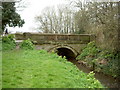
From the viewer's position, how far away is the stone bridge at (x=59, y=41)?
1967cm

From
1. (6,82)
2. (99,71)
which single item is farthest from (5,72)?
(99,71)

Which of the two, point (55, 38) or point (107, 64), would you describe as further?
point (55, 38)

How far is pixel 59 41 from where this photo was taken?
66.9ft

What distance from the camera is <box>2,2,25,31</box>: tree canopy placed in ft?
57.1

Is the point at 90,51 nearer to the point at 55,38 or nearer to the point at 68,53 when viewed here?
the point at 55,38

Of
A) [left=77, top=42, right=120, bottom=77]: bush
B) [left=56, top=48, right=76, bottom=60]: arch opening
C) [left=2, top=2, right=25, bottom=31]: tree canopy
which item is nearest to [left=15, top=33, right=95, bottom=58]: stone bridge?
[left=56, top=48, right=76, bottom=60]: arch opening

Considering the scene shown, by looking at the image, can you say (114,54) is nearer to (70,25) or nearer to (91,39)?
(91,39)

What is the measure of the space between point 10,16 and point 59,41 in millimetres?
6316

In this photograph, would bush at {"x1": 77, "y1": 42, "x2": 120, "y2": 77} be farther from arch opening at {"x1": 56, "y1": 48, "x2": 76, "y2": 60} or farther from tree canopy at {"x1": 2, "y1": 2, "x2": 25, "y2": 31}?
tree canopy at {"x1": 2, "y1": 2, "x2": 25, "y2": 31}

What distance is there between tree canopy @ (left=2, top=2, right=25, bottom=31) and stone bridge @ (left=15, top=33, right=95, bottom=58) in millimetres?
2054

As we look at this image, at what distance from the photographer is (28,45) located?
657 inches

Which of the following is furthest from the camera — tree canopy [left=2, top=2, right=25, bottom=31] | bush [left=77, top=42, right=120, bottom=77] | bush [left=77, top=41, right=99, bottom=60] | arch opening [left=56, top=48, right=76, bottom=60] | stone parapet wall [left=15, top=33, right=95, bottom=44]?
arch opening [left=56, top=48, right=76, bottom=60]

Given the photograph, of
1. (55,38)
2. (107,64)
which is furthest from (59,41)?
(107,64)

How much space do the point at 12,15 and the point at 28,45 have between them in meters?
5.23
